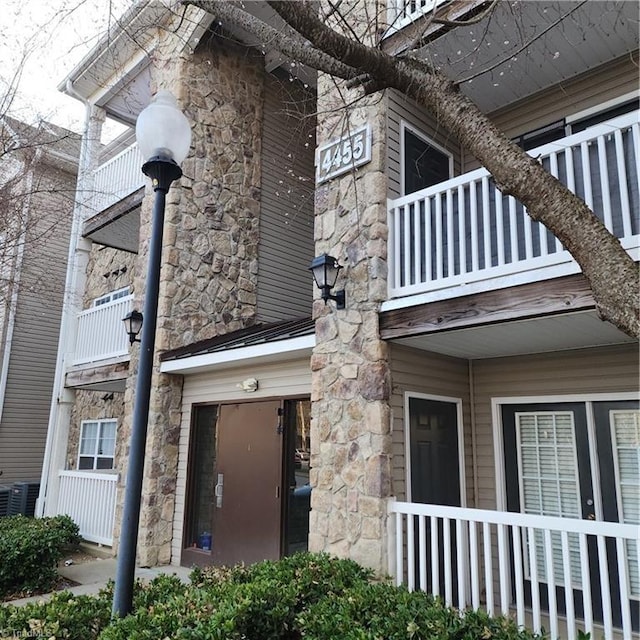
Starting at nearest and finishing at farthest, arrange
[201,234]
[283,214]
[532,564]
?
[532,564]
[201,234]
[283,214]

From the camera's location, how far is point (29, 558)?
21.6ft

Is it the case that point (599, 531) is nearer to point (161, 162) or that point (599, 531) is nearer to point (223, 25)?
point (161, 162)

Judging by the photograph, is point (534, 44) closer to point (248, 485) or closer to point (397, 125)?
point (397, 125)

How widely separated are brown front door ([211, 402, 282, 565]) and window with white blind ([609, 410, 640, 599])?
3603 mm

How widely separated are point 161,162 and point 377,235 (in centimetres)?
237

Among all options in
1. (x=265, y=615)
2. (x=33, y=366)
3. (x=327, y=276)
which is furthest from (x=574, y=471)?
(x=33, y=366)

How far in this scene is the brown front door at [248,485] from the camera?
21.6ft

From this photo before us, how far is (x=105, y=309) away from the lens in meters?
9.60

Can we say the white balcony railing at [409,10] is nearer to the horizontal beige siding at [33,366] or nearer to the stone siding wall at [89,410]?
the horizontal beige siding at [33,366]

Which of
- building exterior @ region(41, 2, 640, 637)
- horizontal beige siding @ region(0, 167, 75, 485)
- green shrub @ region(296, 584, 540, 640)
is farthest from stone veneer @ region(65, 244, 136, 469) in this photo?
green shrub @ region(296, 584, 540, 640)

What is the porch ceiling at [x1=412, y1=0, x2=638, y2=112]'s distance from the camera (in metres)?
5.04

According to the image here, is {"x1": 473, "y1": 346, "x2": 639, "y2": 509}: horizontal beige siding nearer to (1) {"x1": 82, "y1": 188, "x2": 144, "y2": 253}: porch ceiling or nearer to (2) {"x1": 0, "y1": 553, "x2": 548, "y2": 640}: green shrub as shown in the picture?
(2) {"x1": 0, "y1": 553, "x2": 548, "y2": 640}: green shrub

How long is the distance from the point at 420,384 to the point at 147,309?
301 cm

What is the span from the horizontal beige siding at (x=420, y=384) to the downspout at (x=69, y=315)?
22.8 ft
